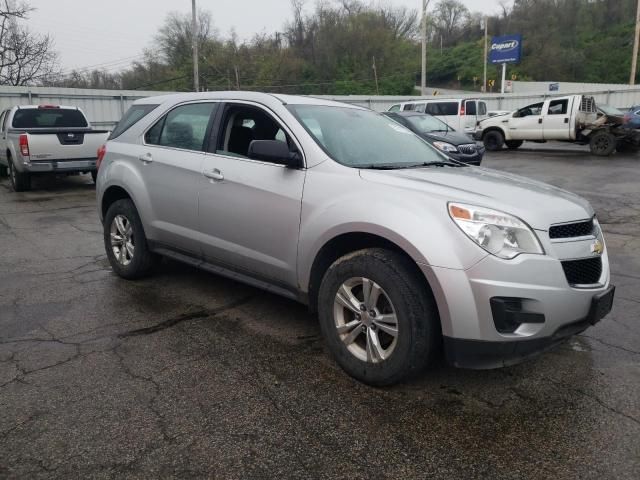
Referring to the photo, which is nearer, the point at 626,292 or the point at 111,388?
the point at 111,388

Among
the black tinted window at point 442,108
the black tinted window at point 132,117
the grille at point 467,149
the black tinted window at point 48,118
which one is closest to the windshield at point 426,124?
the grille at point 467,149

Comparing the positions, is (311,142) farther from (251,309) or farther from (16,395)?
(16,395)

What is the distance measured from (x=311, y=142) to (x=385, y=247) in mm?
972

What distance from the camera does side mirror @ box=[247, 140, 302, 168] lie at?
3547 millimetres

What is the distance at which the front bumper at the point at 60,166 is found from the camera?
10891 millimetres

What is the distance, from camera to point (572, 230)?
10.1 ft

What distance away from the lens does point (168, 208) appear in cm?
456

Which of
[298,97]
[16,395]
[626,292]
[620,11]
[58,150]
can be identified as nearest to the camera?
[16,395]

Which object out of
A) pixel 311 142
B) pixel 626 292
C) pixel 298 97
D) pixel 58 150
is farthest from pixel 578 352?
pixel 58 150

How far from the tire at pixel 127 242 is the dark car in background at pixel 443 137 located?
7.18 meters

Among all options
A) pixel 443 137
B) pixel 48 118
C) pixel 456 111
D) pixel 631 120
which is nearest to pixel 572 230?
pixel 443 137

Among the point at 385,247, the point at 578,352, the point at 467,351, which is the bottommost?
the point at 578,352

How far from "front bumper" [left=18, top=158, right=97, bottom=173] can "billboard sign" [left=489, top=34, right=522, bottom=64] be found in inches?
2027

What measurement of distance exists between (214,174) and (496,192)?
2.09 meters
